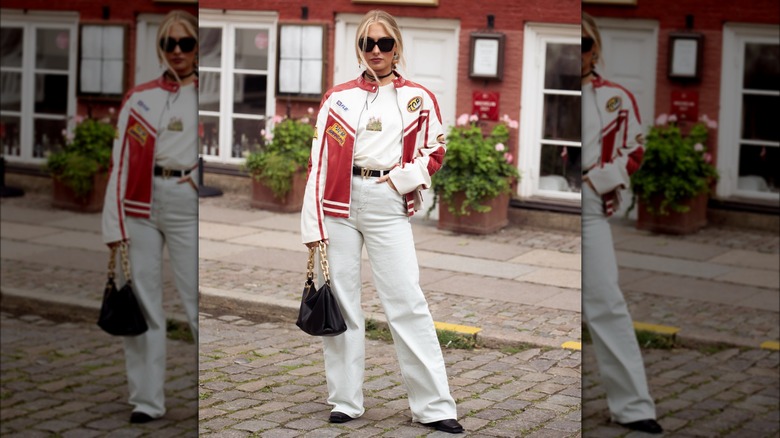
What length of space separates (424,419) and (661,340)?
2.09 ft

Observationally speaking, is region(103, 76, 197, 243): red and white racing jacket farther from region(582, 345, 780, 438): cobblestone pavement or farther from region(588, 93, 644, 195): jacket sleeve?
region(582, 345, 780, 438): cobblestone pavement

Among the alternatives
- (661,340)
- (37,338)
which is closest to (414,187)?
(661,340)

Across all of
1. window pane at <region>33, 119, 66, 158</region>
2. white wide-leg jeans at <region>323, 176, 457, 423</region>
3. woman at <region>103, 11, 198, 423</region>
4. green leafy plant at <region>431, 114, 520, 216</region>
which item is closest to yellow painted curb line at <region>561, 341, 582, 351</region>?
white wide-leg jeans at <region>323, 176, 457, 423</region>

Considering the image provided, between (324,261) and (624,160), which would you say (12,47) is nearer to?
(324,261)

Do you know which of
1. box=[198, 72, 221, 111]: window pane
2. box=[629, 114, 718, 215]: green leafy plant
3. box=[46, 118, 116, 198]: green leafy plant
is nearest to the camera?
box=[629, 114, 718, 215]: green leafy plant

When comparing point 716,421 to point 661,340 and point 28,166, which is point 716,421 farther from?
point 28,166

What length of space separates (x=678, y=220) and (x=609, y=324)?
30 cm

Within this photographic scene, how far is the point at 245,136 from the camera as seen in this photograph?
303 cm

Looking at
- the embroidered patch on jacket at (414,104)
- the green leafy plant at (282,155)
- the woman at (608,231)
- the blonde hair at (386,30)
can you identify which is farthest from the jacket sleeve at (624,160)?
the green leafy plant at (282,155)

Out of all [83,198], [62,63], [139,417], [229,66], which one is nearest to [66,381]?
[139,417]

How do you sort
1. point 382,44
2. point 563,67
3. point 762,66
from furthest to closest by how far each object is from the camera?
1. point 382,44
2. point 563,67
3. point 762,66

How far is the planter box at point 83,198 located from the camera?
2.85 m

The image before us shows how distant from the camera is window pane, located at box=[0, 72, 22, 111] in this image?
9.57ft

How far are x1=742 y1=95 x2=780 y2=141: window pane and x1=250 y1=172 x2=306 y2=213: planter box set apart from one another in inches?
43.9
